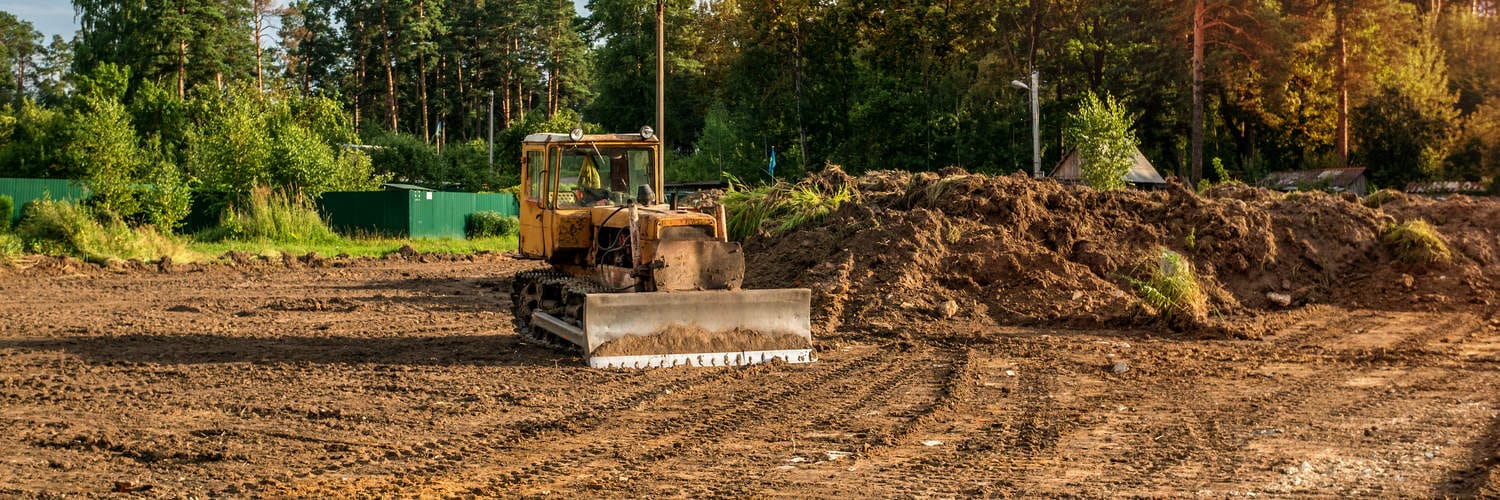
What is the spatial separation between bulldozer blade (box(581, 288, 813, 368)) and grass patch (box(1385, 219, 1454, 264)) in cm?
1004

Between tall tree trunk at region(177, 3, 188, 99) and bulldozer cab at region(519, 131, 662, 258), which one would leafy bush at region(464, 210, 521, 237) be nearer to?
bulldozer cab at region(519, 131, 662, 258)

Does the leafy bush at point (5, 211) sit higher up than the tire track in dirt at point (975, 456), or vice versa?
the leafy bush at point (5, 211)

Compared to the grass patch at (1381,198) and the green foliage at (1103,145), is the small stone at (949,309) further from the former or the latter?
the green foliage at (1103,145)

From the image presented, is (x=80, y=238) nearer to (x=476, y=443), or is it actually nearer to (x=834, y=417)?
(x=476, y=443)

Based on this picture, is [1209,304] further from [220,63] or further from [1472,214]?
[220,63]

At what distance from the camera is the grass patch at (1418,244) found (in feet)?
56.0

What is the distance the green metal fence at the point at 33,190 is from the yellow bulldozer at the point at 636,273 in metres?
25.4

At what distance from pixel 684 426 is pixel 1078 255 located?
31.0ft

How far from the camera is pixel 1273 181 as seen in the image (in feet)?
135

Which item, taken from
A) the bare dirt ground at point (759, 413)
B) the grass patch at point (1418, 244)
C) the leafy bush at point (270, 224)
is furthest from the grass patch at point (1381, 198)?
the leafy bush at point (270, 224)

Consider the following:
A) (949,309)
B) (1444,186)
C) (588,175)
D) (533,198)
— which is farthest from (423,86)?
(588,175)

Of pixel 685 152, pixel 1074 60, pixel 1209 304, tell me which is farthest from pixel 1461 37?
pixel 1209 304

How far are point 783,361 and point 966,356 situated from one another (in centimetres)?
201

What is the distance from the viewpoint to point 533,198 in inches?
519
